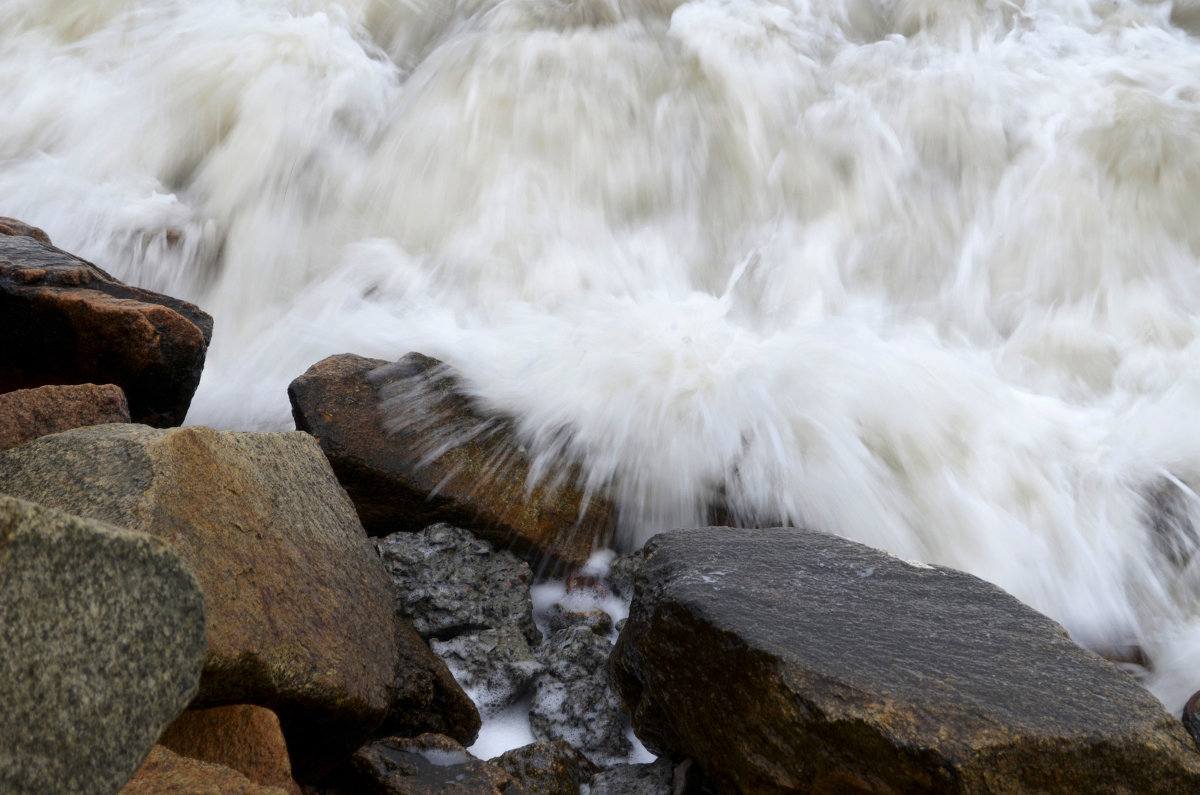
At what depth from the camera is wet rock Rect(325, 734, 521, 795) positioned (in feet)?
6.47

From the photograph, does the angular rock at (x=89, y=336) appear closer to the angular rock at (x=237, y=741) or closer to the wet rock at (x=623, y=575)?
the angular rock at (x=237, y=741)

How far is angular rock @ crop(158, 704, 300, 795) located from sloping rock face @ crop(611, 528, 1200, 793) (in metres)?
0.89

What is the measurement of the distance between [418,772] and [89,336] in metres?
1.78

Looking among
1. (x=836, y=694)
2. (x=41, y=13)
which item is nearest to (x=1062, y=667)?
(x=836, y=694)

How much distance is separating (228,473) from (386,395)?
126cm

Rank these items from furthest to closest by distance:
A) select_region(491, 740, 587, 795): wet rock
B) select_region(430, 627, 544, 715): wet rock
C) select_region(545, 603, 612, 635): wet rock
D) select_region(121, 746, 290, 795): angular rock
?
select_region(545, 603, 612, 635): wet rock
select_region(430, 627, 544, 715): wet rock
select_region(491, 740, 587, 795): wet rock
select_region(121, 746, 290, 795): angular rock

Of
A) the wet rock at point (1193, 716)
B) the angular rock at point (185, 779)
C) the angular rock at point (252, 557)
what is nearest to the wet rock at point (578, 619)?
the angular rock at point (252, 557)

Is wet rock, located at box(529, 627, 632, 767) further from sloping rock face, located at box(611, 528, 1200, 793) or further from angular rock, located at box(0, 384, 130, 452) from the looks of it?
angular rock, located at box(0, 384, 130, 452)

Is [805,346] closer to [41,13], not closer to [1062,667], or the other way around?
[1062,667]

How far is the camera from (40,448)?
75.3 inches

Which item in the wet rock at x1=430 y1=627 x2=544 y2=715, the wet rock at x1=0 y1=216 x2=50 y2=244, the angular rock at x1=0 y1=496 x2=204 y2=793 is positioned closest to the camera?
the angular rock at x1=0 y1=496 x2=204 y2=793

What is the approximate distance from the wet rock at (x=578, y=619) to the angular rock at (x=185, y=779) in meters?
1.39

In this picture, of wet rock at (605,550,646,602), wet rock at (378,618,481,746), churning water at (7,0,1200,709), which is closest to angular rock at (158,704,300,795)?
wet rock at (378,618,481,746)

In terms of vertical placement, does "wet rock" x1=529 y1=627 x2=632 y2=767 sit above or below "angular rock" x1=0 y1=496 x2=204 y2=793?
below
